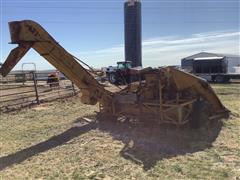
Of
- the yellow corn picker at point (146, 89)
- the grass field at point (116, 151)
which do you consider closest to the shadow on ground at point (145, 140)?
the grass field at point (116, 151)

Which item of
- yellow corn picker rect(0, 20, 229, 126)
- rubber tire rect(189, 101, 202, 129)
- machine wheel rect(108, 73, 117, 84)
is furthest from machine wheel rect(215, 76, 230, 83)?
rubber tire rect(189, 101, 202, 129)

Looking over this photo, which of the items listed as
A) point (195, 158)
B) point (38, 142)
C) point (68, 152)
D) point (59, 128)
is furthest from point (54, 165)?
point (59, 128)

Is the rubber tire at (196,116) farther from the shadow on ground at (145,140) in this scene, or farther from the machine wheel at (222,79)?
the machine wheel at (222,79)

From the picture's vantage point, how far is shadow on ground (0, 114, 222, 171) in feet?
21.5

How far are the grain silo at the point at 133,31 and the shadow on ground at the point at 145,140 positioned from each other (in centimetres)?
3727

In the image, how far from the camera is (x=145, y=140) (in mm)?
7551

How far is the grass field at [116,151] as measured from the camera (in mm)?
5699

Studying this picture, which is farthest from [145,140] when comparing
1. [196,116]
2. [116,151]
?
[196,116]

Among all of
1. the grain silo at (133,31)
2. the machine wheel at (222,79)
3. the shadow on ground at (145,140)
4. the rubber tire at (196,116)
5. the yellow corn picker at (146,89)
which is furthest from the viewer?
the grain silo at (133,31)

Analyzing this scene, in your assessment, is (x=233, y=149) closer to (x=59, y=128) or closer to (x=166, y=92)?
(x=166, y=92)

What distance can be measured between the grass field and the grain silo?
36.8 metres

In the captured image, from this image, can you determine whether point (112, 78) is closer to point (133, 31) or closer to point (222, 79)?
point (222, 79)

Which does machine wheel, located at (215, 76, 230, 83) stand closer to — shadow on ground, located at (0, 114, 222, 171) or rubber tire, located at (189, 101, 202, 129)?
shadow on ground, located at (0, 114, 222, 171)

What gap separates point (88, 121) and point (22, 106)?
429 centimetres
